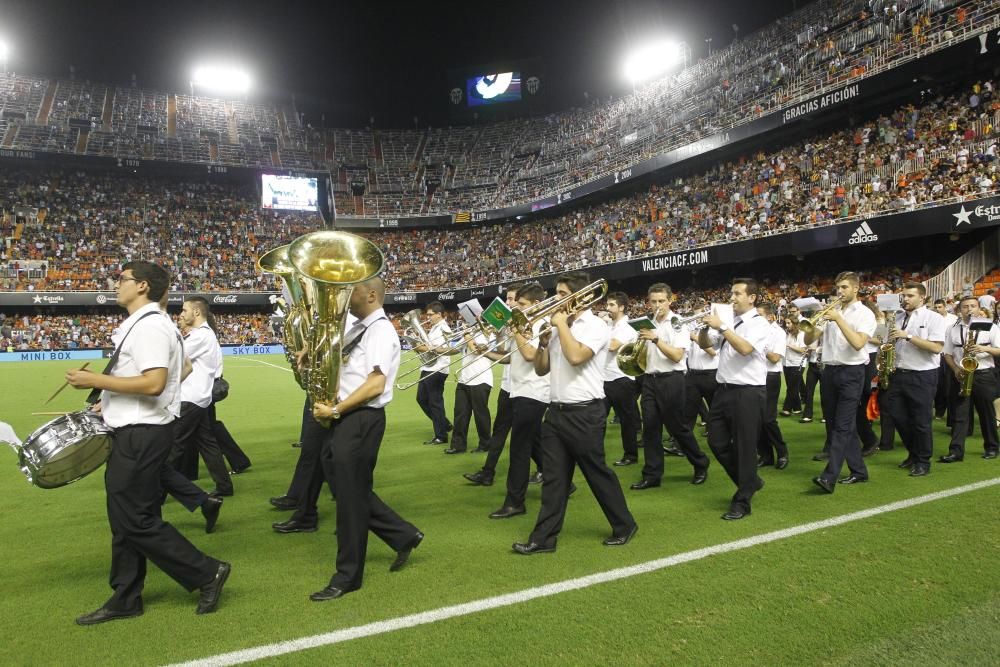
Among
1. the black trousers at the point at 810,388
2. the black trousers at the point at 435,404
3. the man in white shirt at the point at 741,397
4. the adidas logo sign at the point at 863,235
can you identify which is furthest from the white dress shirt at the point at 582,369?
the adidas logo sign at the point at 863,235

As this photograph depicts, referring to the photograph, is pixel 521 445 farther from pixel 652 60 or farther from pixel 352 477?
pixel 652 60

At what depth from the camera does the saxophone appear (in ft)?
25.3

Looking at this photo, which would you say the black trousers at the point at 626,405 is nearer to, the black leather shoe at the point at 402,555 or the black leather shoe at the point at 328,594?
the black leather shoe at the point at 402,555

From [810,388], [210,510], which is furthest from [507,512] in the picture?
[810,388]

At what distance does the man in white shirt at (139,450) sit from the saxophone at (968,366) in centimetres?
809

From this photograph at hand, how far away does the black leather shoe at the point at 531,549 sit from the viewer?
15.6 ft

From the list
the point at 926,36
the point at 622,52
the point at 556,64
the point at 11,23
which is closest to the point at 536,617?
the point at 926,36

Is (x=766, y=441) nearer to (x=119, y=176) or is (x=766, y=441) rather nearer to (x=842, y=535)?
(x=842, y=535)

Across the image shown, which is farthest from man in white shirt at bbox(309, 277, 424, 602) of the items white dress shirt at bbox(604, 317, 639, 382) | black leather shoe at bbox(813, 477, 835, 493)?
black leather shoe at bbox(813, 477, 835, 493)

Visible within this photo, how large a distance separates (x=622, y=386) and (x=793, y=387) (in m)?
5.53

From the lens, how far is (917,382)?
7.13m

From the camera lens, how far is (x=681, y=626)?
3512 millimetres

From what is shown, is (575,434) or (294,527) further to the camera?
(294,527)

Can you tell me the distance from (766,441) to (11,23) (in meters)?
51.2
